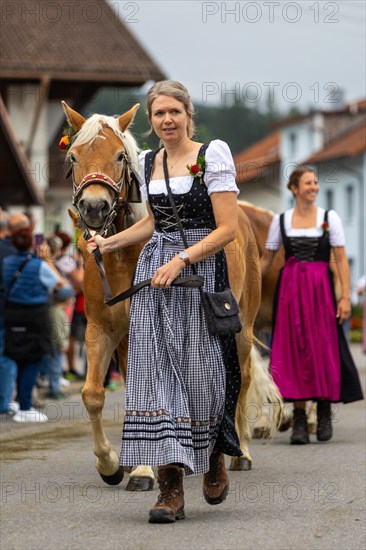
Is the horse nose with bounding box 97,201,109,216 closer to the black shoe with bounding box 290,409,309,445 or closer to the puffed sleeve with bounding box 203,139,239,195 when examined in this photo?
the puffed sleeve with bounding box 203,139,239,195

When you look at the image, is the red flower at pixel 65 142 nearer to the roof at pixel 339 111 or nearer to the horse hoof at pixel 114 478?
the horse hoof at pixel 114 478

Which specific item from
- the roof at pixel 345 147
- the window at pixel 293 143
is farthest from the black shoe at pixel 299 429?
the window at pixel 293 143

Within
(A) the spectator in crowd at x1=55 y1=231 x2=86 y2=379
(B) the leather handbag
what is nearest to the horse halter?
(B) the leather handbag

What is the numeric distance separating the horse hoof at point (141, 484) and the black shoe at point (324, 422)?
9.54ft

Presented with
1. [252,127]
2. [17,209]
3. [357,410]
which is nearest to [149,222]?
[357,410]

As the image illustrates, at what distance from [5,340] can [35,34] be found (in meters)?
21.0

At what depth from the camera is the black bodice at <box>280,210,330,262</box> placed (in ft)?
33.8

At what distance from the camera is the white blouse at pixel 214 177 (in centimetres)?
646

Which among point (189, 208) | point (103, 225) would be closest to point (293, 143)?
point (103, 225)

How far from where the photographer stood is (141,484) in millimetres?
7594

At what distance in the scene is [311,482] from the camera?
25.6 feet

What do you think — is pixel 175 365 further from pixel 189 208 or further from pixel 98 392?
pixel 98 392

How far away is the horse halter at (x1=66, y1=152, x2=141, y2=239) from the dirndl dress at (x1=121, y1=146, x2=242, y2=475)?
47 cm

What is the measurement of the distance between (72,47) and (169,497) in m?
26.8
